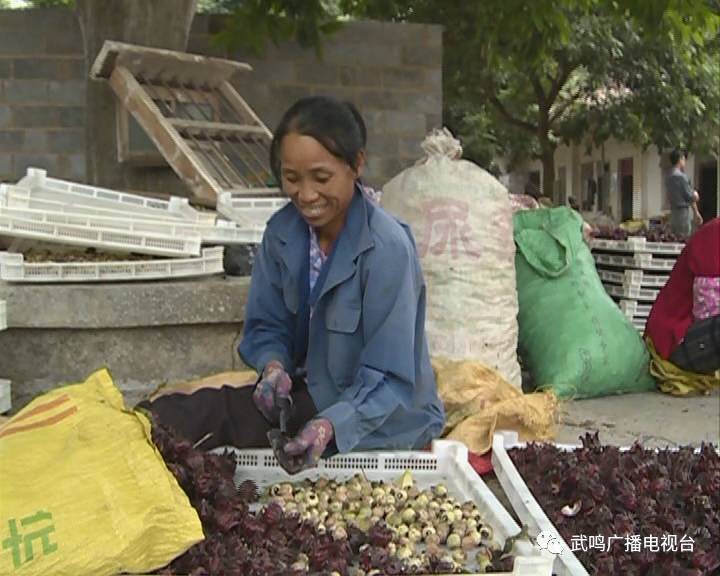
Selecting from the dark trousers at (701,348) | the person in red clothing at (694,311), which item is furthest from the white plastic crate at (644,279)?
the dark trousers at (701,348)

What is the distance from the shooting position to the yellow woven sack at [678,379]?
407 centimetres

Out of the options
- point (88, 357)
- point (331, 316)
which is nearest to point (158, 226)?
point (88, 357)

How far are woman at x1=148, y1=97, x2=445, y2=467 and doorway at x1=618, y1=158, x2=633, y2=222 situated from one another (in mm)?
22175

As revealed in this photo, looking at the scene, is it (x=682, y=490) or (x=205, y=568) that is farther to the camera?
(x=682, y=490)

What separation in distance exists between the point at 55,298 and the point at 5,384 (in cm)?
A: 35

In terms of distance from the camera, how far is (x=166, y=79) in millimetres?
4414

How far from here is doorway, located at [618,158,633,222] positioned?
23.9 m

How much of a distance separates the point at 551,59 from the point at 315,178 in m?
7.50

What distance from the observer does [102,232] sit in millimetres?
3277

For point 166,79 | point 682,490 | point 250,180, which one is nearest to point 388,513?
point 682,490

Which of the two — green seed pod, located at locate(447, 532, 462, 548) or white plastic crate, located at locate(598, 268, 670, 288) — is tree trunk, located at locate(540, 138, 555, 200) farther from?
green seed pod, located at locate(447, 532, 462, 548)

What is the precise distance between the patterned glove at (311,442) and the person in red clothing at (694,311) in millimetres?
2346

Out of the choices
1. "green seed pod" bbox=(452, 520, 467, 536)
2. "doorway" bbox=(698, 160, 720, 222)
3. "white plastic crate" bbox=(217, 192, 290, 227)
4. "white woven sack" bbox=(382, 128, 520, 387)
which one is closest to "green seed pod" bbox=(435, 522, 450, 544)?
"green seed pod" bbox=(452, 520, 467, 536)

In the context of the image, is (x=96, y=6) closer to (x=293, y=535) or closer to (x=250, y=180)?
(x=250, y=180)
